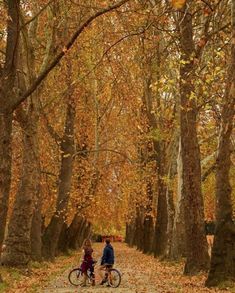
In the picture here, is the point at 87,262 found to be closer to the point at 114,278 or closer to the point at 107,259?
the point at 107,259

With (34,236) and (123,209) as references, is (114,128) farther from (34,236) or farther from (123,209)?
(34,236)

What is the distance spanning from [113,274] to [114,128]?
3026 cm

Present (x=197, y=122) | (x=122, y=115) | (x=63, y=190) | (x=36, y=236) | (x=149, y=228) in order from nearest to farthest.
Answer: (x=197, y=122), (x=36, y=236), (x=63, y=190), (x=149, y=228), (x=122, y=115)

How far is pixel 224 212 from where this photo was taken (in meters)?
16.4

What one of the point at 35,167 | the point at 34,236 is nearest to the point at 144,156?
the point at 34,236

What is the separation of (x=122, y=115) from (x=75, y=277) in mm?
31183

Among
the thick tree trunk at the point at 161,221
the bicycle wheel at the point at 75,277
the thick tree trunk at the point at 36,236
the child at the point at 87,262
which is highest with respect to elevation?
the thick tree trunk at the point at 161,221

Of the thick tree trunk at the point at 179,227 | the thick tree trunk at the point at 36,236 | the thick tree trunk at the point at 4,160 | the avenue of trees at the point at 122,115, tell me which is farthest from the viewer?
the thick tree trunk at the point at 179,227

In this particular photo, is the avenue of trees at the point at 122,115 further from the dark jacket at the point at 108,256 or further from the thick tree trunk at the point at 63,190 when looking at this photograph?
the dark jacket at the point at 108,256

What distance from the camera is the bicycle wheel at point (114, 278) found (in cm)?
1856

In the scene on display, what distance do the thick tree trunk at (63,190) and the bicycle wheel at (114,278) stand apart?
1202cm

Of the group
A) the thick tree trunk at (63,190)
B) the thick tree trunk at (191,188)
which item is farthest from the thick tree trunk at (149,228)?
the thick tree trunk at (191,188)

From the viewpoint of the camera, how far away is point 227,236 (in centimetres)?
1622

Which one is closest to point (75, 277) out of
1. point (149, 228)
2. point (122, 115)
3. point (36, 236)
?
point (36, 236)
